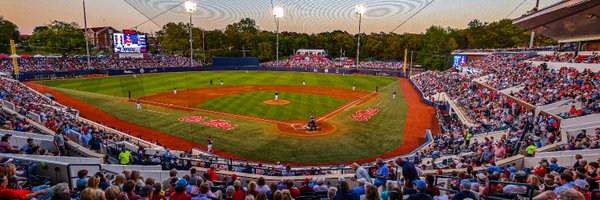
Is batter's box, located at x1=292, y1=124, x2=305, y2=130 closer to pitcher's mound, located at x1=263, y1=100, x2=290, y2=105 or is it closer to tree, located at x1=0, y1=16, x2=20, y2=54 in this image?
pitcher's mound, located at x1=263, y1=100, x2=290, y2=105

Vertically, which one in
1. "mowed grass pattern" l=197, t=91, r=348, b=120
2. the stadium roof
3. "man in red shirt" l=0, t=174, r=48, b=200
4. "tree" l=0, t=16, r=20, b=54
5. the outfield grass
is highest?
"tree" l=0, t=16, r=20, b=54

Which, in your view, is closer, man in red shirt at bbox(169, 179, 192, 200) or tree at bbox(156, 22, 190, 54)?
man in red shirt at bbox(169, 179, 192, 200)

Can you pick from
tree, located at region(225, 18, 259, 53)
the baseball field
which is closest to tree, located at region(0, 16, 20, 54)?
the baseball field

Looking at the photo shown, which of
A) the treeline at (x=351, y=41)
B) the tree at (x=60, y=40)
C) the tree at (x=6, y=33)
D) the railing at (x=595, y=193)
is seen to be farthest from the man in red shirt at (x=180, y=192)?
the tree at (x=6, y=33)

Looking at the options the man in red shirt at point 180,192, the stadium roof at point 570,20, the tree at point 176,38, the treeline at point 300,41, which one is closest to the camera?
the man in red shirt at point 180,192

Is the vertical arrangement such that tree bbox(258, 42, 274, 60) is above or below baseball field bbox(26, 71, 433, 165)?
above

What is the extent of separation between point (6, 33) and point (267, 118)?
274 feet

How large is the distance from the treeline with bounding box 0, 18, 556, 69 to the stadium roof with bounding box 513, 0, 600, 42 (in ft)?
171

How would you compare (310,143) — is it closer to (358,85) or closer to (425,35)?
(358,85)

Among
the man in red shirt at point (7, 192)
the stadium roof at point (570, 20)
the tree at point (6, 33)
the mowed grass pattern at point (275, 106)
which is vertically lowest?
the mowed grass pattern at point (275, 106)

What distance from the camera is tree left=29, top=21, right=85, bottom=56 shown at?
72.6 metres

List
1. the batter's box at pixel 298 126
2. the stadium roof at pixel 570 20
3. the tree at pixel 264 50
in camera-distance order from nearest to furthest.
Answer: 1. the stadium roof at pixel 570 20
2. the batter's box at pixel 298 126
3. the tree at pixel 264 50

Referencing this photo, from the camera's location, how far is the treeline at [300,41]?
74.1 meters

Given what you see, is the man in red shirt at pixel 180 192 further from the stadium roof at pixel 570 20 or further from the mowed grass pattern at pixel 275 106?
the mowed grass pattern at pixel 275 106
